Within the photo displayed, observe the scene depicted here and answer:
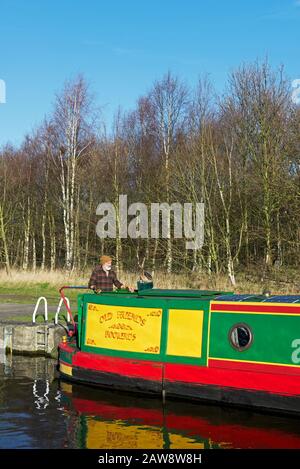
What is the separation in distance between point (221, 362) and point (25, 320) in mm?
7159

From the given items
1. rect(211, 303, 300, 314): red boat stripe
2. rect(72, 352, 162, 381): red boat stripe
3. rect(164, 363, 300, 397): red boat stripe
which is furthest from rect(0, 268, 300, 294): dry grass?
rect(211, 303, 300, 314): red boat stripe

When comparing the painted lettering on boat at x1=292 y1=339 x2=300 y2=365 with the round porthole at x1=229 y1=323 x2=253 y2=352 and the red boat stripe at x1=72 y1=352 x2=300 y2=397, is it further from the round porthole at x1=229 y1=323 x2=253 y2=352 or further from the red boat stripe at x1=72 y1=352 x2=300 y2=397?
the round porthole at x1=229 y1=323 x2=253 y2=352

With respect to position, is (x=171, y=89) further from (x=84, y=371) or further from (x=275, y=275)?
(x=84, y=371)

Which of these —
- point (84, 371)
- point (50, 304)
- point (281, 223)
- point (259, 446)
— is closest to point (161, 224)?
point (281, 223)

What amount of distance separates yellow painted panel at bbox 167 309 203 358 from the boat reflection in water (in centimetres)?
82


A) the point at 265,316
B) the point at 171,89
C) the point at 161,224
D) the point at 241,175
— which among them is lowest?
the point at 265,316

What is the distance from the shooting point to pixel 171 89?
35.6 metres

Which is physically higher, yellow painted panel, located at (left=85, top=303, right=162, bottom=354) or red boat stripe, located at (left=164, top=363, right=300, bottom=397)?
yellow painted panel, located at (left=85, top=303, right=162, bottom=354)

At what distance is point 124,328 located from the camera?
9945mm

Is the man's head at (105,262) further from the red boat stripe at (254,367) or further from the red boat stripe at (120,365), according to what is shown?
the red boat stripe at (254,367)

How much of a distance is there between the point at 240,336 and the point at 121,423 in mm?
2261

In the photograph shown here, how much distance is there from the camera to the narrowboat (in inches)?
328

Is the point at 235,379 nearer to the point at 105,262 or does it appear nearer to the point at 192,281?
the point at 105,262
